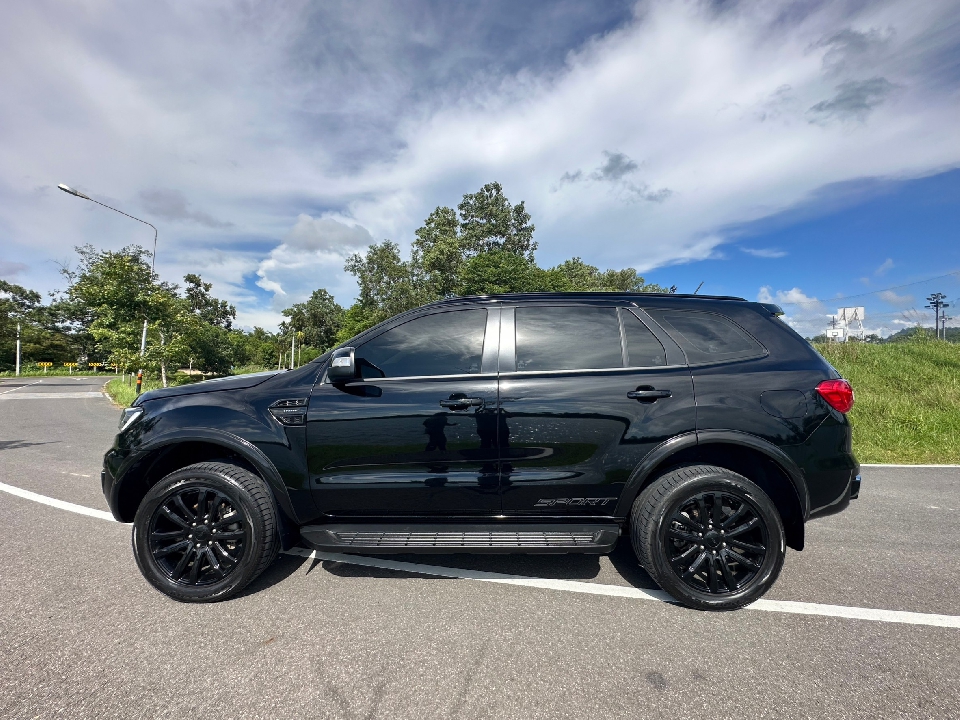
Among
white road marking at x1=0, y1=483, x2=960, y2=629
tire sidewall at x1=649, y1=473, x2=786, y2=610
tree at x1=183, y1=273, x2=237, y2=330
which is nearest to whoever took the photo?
white road marking at x1=0, y1=483, x2=960, y2=629

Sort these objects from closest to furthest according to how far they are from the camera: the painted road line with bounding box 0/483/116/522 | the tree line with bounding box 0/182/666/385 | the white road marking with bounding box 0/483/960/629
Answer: the white road marking with bounding box 0/483/960/629, the painted road line with bounding box 0/483/116/522, the tree line with bounding box 0/182/666/385

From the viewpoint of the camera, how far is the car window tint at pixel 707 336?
2656 mm

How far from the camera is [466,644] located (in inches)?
83.4

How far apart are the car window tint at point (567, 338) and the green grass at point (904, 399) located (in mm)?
→ 5779

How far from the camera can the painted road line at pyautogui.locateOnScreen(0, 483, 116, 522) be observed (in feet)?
12.8

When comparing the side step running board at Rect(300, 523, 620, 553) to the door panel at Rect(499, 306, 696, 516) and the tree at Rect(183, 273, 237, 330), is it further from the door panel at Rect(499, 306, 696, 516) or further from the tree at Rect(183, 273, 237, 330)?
the tree at Rect(183, 273, 237, 330)

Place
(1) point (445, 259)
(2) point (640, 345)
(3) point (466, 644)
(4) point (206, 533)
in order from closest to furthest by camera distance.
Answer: (3) point (466, 644)
(4) point (206, 533)
(2) point (640, 345)
(1) point (445, 259)

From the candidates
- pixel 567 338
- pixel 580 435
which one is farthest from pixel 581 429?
pixel 567 338

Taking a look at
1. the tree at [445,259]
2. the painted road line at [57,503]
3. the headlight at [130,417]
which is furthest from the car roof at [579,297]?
the tree at [445,259]

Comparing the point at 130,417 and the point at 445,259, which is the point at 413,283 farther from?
the point at 130,417

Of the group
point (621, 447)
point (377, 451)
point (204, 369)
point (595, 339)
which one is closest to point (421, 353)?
point (377, 451)

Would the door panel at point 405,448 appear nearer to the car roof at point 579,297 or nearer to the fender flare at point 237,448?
the fender flare at point 237,448

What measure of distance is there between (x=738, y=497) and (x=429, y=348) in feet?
6.55

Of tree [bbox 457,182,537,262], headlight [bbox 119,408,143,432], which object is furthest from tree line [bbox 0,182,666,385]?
headlight [bbox 119,408,143,432]
